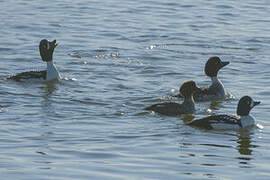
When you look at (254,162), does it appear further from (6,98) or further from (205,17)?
(205,17)

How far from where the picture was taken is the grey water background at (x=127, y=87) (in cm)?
1302

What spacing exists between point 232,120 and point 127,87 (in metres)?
4.60

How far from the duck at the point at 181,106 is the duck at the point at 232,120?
1009 millimetres

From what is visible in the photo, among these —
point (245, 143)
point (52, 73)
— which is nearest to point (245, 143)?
point (245, 143)

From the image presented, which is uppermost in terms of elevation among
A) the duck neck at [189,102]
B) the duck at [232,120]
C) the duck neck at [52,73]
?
the duck neck at [52,73]

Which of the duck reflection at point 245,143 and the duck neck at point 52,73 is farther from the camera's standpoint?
the duck neck at point 52,73

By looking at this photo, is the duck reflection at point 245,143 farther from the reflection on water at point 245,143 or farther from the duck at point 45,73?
the duck at point 45,73

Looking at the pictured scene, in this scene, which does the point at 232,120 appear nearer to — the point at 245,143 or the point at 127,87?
the point at 245,143

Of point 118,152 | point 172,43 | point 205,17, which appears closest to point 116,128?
point 118,152

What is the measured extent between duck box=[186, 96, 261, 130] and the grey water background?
16 centimetres

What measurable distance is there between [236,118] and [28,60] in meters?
9.26

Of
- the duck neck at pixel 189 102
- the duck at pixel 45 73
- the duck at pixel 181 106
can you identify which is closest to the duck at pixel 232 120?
the duck at pixel 181 106

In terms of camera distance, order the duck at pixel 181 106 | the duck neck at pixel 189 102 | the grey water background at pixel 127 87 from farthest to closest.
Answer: the duck neck at pixel 189 102 < the duck at pixel 181 106 < the grey water background at pixel 127 87

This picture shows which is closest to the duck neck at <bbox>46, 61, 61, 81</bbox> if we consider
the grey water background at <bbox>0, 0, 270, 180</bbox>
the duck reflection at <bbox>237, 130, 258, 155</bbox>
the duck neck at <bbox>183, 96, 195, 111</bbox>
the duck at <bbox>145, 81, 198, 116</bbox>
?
the grey water background at <bbox>0, 0, 270, 180</bbox>
